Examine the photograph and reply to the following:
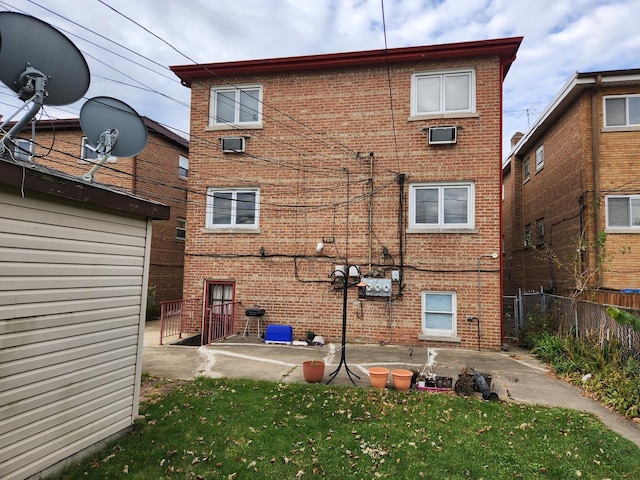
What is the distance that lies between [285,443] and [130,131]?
471 centimetres

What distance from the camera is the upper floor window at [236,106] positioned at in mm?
11750

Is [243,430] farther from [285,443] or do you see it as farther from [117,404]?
[117,404]

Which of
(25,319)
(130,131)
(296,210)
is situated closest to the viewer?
(25,319)

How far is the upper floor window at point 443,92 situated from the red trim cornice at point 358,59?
478 mm

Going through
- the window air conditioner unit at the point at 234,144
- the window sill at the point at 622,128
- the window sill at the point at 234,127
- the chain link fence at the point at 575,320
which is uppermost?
the window sill at the point at 622,128

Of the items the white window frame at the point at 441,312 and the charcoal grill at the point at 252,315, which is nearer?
the white window frame at the point at 441,312

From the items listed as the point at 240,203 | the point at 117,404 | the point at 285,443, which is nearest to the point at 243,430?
the point at 285,443

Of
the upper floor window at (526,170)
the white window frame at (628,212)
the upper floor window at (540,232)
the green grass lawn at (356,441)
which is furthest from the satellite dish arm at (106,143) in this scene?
the upper floor window at (526,170)

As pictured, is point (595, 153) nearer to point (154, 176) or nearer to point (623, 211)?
point (623, 211)

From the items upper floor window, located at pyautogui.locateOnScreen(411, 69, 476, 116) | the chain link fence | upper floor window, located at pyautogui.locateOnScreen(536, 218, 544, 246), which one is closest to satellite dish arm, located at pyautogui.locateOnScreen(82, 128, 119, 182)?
upper floor window, located at pyautogui.locateOnScreen(411, 69, 476, 116)

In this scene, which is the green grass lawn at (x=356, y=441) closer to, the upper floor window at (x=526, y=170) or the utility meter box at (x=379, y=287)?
the utility meter box at (x=379, y=287)

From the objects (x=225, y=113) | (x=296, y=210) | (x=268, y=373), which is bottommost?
(x=268, y=373)

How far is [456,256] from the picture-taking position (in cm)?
1019

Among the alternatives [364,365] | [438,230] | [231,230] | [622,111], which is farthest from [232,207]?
[622,111]
